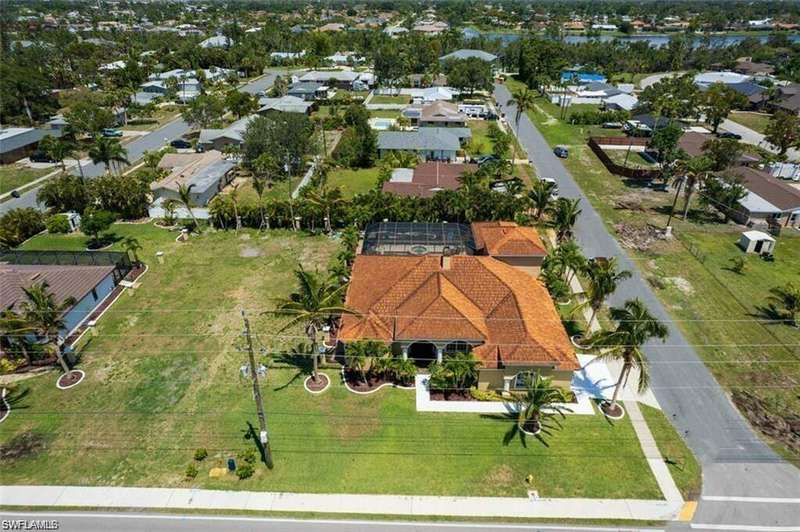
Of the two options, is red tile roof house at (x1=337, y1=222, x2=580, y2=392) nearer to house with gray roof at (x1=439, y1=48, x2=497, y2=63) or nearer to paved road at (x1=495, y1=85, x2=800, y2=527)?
paved road at (x1=495, y1=85, x2=800, y2=527)

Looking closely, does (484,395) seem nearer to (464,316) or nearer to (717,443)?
(464,316)

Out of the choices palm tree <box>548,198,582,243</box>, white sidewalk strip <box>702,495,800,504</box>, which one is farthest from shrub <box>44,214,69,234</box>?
white sidewalk strip <box>702,495,800,504</box>

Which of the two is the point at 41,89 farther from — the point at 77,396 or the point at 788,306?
the point at 788,306

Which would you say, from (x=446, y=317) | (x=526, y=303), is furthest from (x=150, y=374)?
(x=526, y=303)

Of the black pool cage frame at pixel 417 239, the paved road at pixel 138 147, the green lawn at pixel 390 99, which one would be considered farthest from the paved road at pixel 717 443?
the green lawn at pixel 390 99

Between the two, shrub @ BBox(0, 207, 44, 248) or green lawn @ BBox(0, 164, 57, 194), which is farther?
green lawn @ BBox(0, 164, 57, 194)
